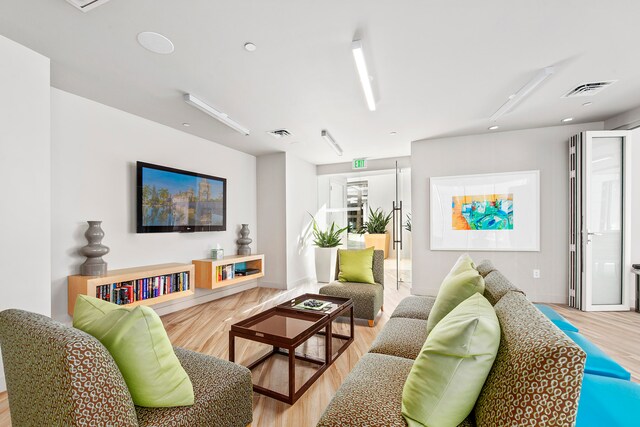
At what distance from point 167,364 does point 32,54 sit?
2653mm

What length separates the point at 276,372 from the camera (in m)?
2.26

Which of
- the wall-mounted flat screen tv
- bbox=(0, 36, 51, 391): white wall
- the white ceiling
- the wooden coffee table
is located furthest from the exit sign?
bbox=(0, 36, 51, 391): white wall

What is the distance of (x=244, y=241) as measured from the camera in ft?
16.2

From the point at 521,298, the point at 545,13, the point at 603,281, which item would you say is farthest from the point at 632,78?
the point at 521,298

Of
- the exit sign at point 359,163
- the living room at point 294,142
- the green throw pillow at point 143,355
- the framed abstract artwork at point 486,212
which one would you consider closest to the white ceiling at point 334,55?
the living room at point 294,142

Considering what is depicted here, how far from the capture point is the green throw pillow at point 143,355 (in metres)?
1.07

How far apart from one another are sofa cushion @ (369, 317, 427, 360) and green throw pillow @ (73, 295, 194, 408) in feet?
3.68

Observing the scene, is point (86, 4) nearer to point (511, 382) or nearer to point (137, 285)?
point (137, 285)

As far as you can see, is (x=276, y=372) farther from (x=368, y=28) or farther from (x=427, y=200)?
(x=427, y=200)

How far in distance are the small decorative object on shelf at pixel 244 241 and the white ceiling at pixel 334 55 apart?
6.58 ft

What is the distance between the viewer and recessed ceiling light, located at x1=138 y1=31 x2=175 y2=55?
201 centimetres

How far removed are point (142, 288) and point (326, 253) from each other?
11.1 ft

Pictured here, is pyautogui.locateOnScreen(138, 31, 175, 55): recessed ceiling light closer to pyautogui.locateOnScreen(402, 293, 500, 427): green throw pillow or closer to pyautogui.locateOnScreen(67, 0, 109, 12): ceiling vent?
pyautogui.locateOnScreen(67, 0, 109, 12): ceiling vent

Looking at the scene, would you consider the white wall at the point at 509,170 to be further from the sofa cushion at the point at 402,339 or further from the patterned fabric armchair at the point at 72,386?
the patterned fabric armchair at the point at 72,386
